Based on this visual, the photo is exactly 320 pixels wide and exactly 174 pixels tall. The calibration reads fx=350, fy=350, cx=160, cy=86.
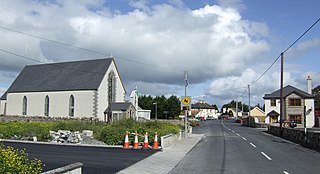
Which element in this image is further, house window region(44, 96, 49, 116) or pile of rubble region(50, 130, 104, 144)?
house window region(44, 96, 49, 116)

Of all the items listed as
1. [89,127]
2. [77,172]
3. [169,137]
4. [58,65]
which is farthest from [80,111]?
[77,172]

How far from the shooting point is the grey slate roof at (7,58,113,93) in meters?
65.1

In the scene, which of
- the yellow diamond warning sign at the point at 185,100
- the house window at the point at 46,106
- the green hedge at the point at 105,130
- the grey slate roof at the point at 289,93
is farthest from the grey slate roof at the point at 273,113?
the green hedge at the point at 105,130

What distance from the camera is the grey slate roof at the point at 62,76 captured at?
6506cm

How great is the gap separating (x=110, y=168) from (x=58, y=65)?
6544 centimetres

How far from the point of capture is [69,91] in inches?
2554

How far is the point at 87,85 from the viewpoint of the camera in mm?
63469

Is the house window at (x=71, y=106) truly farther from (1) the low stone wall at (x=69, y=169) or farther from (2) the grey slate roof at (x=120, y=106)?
(1) the low stone wall at (x=69, y=169)

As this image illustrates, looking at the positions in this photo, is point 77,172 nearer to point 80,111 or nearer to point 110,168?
point 110,168

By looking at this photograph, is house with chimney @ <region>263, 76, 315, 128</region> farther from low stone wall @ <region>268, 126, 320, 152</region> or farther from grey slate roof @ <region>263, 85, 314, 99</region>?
low stone wall @ <region>268, 126, 320, 152</region>

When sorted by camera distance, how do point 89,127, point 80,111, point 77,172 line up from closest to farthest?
1. point 77,172
2. point 89,127
3. point 80,111

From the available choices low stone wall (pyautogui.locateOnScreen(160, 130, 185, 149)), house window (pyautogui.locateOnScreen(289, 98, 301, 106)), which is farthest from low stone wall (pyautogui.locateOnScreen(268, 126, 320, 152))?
house window (pyautogui.locateOnScreen(289, 98, 301, 106))

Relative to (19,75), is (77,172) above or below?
below

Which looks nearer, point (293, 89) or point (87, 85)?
point (87, 85)
